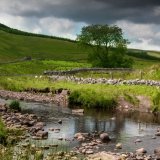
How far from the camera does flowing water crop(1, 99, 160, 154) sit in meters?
37.2

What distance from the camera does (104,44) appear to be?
429 ft

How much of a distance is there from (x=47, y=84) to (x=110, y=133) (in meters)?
37.1

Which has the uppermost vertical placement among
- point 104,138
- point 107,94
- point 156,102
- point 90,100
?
point 107,94

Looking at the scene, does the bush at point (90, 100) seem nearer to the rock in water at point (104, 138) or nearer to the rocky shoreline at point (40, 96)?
the rocky shoreline at point (40, 96)

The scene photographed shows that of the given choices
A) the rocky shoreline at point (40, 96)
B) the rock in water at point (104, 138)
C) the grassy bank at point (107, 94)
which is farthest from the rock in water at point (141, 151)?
the rocky shoreline at point (40, 96)

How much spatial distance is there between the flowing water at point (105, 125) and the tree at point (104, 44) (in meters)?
66.5

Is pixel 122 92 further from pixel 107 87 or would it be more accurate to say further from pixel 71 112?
pixel 71 112

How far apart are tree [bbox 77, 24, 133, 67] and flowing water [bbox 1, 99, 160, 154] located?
66470 mm

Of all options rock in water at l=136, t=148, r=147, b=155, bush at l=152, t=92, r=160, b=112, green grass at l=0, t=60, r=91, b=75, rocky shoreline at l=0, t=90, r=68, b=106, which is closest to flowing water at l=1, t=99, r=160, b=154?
rock in water at l=136, t=148, r=147, b=155

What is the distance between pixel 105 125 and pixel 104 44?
8476cm

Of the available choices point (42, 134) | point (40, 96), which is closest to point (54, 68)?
point (40, 96)

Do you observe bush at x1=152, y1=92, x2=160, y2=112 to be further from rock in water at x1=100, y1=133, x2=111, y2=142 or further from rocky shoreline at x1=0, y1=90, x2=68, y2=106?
rock in water at x1=100, y1=133, x2=111, y2=142

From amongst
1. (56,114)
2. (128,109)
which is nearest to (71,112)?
(56,114)

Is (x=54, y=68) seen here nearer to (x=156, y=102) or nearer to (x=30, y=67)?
(x=30, y=67)
